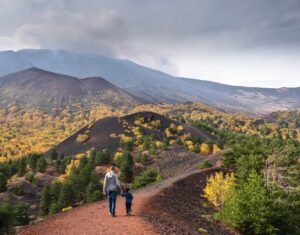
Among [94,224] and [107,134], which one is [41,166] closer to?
[107,134]

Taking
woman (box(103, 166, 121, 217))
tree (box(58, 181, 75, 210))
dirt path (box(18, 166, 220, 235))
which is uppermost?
woman (box(103, 166, 121, 217))

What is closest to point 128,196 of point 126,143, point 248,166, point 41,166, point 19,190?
point 248,166

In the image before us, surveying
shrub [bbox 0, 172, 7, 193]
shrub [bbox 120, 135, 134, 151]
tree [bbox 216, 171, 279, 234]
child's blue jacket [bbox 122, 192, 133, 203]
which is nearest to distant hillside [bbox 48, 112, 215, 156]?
shrub [bbox 120, 135, 134, 151]

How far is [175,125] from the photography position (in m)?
194

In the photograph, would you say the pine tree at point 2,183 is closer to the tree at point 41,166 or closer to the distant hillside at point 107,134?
the tree at point 41,166

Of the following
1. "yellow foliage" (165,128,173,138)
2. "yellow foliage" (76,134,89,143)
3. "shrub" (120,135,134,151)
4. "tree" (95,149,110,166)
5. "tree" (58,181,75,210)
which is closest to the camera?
"tree" (58,181,75,210)

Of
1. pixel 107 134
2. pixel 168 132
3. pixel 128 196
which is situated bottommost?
pixel 107 134

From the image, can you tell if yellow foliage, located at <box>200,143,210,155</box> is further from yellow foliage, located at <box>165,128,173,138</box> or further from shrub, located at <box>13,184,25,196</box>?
shrub, located at <box>13,184,25,196</box>

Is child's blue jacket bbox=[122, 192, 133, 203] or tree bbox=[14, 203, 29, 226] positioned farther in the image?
tree bbox=[14, 203, 29, 226]

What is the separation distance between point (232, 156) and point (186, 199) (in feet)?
78.1

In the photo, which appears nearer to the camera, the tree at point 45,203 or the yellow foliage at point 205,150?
the tree at point 45,203

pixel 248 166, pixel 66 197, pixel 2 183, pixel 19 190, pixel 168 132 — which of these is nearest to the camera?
pixel 248 166

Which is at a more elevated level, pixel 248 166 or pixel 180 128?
pixel 248 166

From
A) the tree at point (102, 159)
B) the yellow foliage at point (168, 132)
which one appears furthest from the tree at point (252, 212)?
the yellow foliage at point (168, 132)
